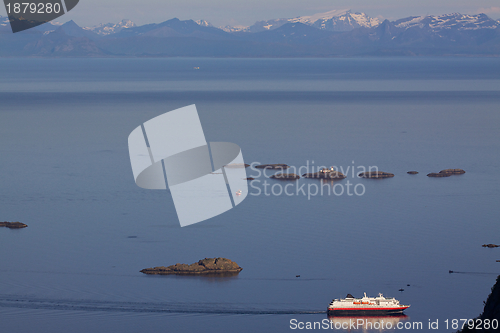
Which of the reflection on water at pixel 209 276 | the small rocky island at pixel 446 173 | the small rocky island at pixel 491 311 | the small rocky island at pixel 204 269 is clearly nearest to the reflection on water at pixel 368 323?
the reflection on water at pixel 209 276

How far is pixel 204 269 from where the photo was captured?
42.1 m

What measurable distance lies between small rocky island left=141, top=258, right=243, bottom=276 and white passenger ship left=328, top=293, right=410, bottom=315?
8047 mm

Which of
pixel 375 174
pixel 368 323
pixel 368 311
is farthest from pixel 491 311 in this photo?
pixel 375 174

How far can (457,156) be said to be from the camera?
83625 mm

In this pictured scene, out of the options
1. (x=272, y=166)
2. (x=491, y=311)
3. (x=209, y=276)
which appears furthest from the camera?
(x=272, y=166)

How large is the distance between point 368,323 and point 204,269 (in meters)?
11.4

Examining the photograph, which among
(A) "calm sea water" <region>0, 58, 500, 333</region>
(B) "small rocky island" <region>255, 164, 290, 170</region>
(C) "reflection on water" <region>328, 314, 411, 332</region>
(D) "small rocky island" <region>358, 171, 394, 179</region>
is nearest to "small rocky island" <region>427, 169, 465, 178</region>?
(A) "calm sea water" <region>0, 58, 500, 333</region>

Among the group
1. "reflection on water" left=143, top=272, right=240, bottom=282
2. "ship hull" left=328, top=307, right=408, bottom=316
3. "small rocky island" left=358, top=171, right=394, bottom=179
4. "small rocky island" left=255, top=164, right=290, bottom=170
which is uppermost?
"reflection on water" left=143, top=272, right=240, bottom=282

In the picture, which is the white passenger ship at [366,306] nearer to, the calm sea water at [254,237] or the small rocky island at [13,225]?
the calm sea water at [254,237]

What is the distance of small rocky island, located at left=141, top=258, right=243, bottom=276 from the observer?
41531 mm

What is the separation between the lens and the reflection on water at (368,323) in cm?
3562

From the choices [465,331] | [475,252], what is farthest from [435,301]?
[465,331]

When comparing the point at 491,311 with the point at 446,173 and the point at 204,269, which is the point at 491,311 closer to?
the point at 204,269

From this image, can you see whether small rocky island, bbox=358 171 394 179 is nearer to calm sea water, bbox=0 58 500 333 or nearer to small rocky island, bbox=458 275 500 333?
calm sea water, bbox=0 58 500 333
